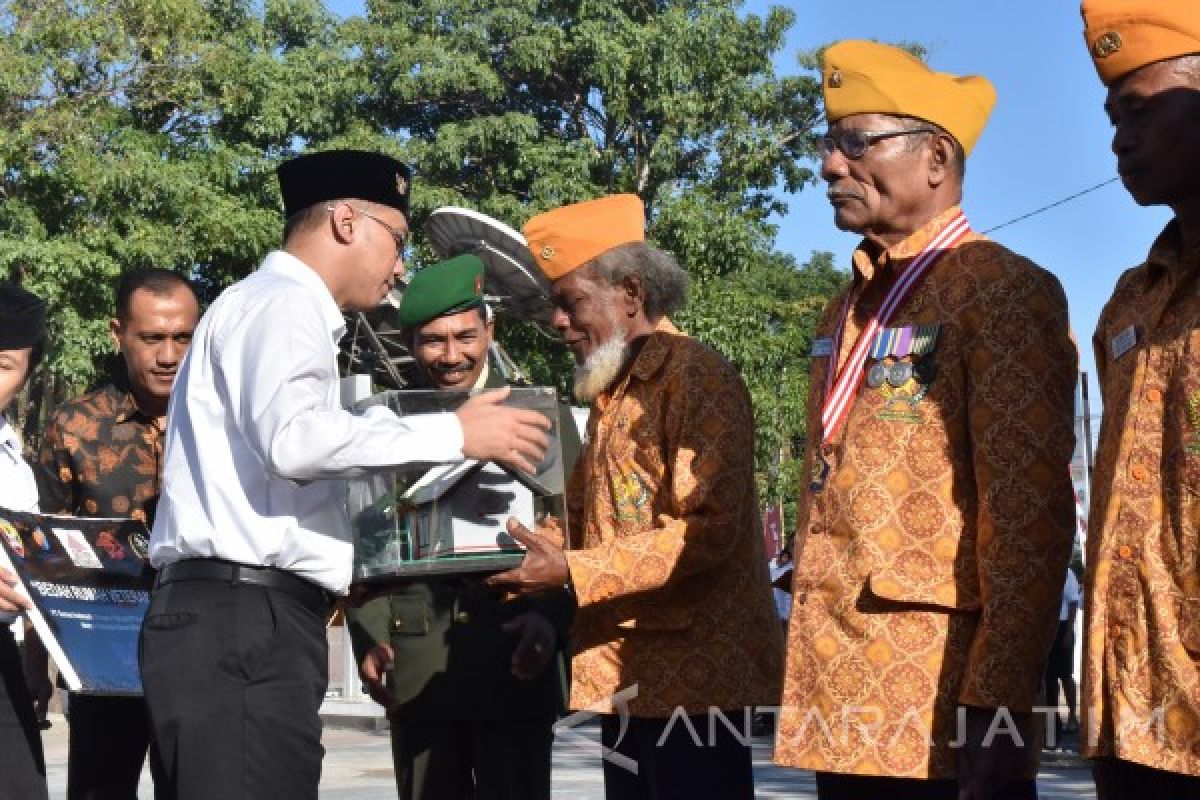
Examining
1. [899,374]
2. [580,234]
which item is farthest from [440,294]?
[899,374]

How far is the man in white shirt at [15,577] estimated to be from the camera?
492 centimetres

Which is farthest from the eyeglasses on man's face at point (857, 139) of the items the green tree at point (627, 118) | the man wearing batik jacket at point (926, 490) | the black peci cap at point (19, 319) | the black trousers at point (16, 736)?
the green tree at point (627, 118)

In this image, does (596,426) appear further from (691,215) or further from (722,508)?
(691,215)

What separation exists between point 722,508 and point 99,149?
18.2 m

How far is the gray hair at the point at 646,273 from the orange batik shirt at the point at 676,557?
163mm

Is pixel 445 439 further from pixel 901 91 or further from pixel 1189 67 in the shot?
pixel 1189 67

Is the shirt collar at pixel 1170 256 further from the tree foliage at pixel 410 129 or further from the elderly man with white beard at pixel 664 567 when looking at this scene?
the tree foliage at pixel 410 129

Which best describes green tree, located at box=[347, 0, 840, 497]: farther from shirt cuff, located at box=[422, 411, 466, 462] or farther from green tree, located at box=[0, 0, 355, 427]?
shirt cuff, located at box=[422, 411, 466, 462]

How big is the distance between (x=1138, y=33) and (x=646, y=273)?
1800mm

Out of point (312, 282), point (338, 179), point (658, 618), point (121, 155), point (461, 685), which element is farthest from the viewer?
point (121, 155)

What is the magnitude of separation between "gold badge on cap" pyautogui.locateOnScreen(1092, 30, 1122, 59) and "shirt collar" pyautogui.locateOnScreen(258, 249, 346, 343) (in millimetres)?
1769

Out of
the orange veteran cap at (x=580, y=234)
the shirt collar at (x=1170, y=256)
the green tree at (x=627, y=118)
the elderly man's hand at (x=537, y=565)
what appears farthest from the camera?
the green tree at (x=627, y=118)

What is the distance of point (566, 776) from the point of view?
1070cm

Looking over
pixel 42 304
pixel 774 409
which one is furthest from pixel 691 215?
pixel 42 304
